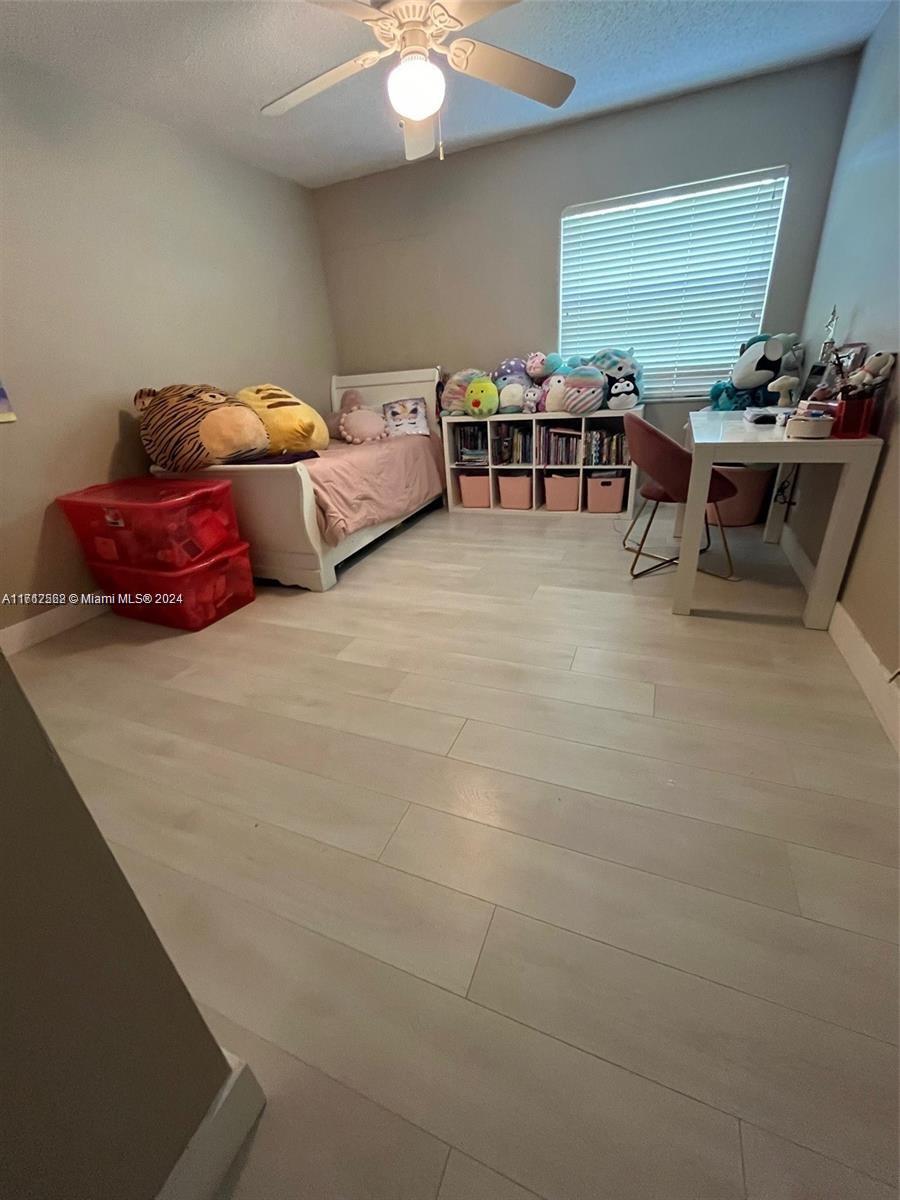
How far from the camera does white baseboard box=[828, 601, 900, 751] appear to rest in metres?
1.36

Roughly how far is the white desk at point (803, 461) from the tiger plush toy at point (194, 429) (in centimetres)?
206

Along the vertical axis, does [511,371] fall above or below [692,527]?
above

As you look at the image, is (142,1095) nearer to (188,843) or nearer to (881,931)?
(188,843)

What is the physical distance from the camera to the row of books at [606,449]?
312 centimetres

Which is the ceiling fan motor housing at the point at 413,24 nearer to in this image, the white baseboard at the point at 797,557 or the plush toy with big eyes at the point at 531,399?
the plush toy with big eyes at the point at 531,399

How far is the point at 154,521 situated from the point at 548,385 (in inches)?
97.4

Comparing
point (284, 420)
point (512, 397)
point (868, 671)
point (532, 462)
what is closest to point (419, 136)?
point (284, 420)

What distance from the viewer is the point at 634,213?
299 centimetres

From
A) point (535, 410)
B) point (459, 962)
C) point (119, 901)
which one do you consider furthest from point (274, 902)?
point (535, 410)

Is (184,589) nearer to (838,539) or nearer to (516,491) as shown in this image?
(516,491)

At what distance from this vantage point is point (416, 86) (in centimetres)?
165

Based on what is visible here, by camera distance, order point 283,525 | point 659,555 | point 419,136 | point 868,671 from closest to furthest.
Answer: point 868,671
point 419,136
point 283,525
point 659,555

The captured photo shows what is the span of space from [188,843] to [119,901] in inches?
29.5

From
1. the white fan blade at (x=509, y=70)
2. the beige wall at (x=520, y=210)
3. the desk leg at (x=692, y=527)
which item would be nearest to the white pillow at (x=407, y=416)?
the beige wall at (x=520, y=210)
